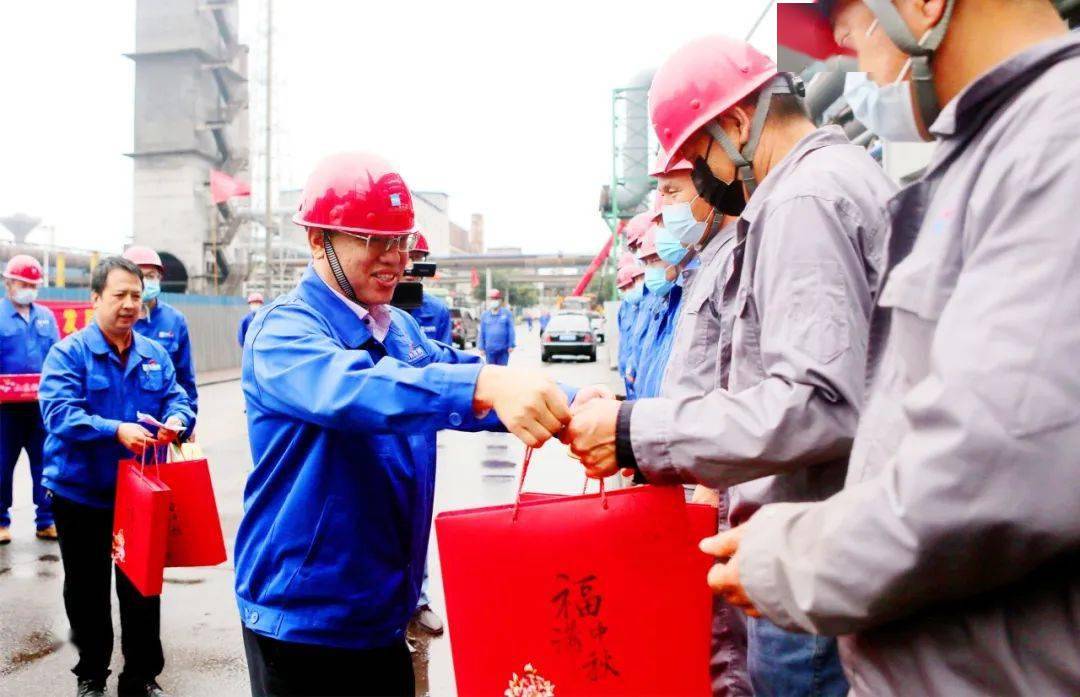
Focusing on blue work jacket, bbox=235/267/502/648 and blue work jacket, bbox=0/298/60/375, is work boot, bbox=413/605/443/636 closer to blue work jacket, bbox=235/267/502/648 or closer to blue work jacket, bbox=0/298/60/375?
blue work jacket, bbox=235/267/502/648

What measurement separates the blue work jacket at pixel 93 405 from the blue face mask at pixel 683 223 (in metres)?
2.60

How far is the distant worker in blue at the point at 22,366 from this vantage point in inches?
253

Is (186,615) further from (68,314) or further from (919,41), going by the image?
(68,314)

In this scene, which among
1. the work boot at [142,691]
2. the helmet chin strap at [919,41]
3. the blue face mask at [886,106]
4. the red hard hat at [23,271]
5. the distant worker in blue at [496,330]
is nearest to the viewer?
the helmet chin strap at [919,41]

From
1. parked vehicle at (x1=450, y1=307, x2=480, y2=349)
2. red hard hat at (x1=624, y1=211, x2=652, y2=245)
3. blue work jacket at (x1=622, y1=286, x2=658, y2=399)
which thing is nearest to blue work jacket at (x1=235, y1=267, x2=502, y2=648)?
blue work jacket at (x1=622, y1=286, x2=658, y2=399)

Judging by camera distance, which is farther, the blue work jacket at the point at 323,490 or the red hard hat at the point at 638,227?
the red hard hat at the point at 638,227

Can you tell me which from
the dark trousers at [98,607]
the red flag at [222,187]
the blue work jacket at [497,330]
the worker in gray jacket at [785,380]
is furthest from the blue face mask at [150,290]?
the red flag at [222,187]

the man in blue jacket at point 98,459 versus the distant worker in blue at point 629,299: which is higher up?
the distant worker in blue at point 629,299

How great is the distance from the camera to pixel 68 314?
12.9m

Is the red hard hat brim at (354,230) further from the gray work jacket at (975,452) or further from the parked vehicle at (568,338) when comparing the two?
the parked vehicle at (568,338)

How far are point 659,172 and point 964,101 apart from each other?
Result: 232cm

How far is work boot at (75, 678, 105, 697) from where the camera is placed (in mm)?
3736

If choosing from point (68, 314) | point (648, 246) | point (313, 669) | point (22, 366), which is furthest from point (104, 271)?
point (68, 314)

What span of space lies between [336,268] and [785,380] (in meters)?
1.26
